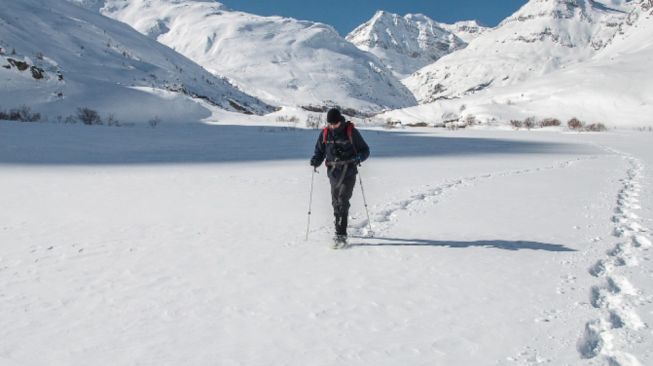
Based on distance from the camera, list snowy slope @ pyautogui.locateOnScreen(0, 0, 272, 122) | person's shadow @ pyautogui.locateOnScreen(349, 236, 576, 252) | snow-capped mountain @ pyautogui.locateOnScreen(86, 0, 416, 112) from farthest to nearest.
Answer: snow-capped mountain @ pyautogui.locateOnScreen(86, 0, 416, 112)
snowy slope @ pyautogui.locateOnScreen(0, 0, 272, 122)
person's shadow @ pyautogui.locateOnScreen(349, 236, 576, 252)

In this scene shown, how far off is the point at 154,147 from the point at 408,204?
47.8 ft

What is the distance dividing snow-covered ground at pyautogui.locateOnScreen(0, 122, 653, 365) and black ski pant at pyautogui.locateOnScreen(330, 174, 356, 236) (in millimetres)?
369

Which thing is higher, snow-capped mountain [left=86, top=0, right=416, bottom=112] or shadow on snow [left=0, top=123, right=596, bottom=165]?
A: snow-capped mountain [left=86, top=0, right=416, bottom=112]

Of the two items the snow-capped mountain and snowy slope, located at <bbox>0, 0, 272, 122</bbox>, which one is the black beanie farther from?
the snow-capped mountain

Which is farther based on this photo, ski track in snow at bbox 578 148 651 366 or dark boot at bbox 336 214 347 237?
dark boot at bbox 336 214 347 237

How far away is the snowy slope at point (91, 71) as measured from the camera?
3469cm

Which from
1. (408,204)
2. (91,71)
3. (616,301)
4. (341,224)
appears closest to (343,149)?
(341,224)

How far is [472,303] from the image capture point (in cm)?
515

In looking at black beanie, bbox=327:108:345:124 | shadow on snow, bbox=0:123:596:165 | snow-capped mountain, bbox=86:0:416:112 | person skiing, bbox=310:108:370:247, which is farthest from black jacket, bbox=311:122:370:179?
snow-capped mountain, bbox=86:0:416:112

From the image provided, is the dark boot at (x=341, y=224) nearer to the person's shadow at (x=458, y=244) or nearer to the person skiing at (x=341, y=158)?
the person skiing at (x=341, y=158)

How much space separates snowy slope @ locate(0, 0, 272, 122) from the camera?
Result: 34.7 metres

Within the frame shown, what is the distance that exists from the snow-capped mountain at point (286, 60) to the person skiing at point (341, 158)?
358 feet

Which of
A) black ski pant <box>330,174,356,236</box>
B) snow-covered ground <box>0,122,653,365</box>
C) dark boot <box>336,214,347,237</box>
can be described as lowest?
snow-covered ground <box>0,122,653,365</box>

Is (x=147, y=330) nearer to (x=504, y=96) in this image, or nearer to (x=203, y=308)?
(x=203, y=308)
